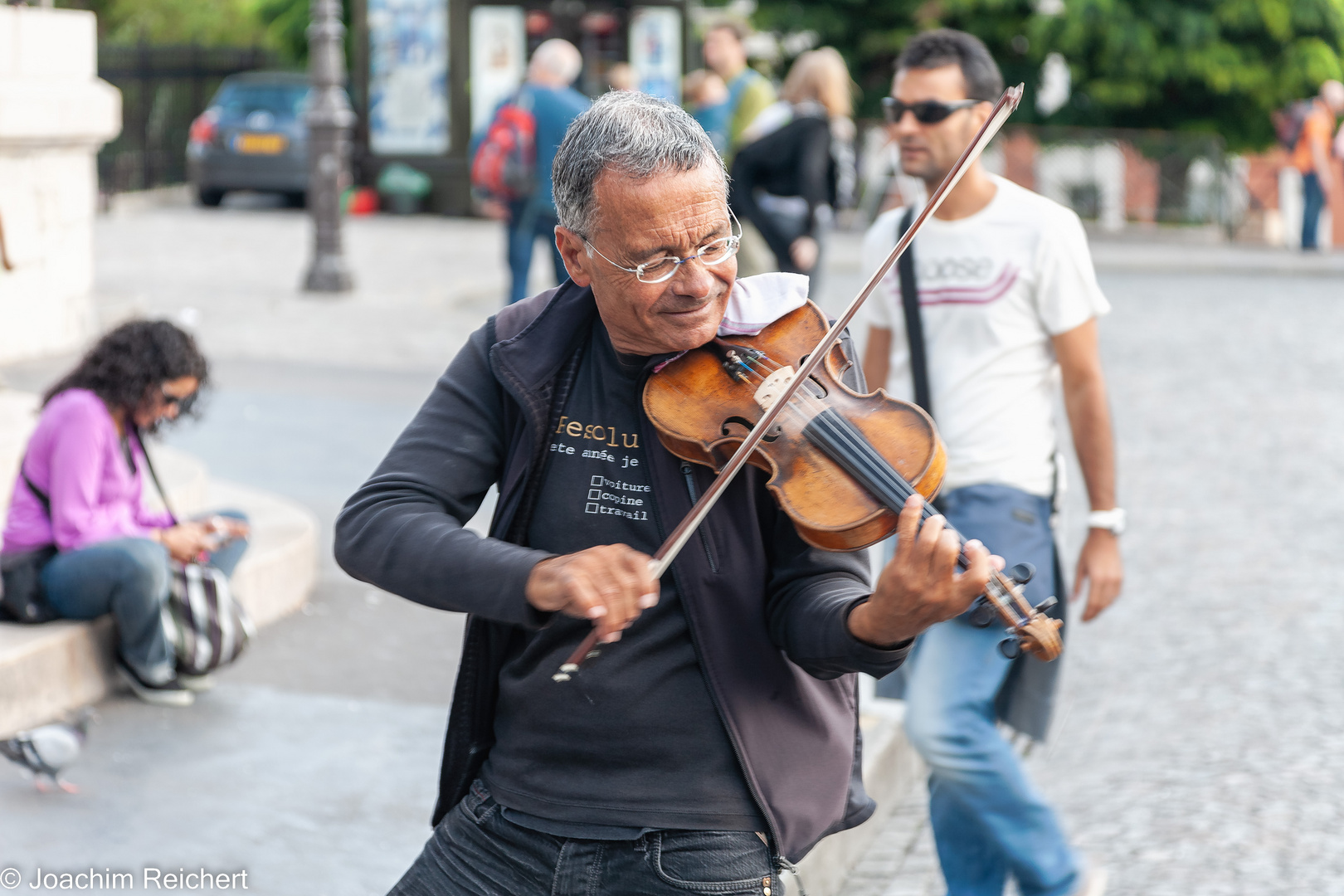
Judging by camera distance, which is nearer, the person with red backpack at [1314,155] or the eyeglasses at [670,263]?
the eyeglasses at [670,263]

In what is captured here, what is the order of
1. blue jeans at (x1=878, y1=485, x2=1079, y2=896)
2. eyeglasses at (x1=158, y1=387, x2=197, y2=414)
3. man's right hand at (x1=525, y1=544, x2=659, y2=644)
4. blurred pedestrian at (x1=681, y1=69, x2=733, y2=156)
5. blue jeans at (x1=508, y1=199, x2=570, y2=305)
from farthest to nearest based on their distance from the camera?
1. blue jeans at (x1=508, y1=199, x2=570, y2=305)
2. blurred pedestrian at (x1=681, y1=69, x2=733, y2=156)
3. eyeglasses at (x1=158, y1=387, x2=197, y2=414)
4. blue jeans at (x1=878, y1=485, x2=1079, y2=896)
5. man's right hand at (x1=525, y1=544, x2=659, y2=644)

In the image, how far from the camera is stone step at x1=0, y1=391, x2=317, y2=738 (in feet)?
13.5

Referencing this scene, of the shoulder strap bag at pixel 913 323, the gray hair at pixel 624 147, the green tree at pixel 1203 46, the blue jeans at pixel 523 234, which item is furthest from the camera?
the green tree at pixel 1203 46

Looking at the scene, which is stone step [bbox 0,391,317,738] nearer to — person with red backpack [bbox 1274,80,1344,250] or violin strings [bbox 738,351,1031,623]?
violin strings [bbox 738,351,1031,623]

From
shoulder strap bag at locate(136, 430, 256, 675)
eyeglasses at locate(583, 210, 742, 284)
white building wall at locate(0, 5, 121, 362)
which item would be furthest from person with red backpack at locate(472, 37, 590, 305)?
eyeglasses at locate(583, 210, 742, 284)

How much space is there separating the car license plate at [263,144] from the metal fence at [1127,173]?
711 cm

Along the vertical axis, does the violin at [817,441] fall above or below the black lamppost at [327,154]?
above

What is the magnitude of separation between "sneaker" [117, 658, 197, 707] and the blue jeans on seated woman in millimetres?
26

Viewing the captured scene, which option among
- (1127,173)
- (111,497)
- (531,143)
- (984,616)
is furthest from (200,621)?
(1127,173)

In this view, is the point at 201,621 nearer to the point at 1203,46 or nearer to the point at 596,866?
the point at 596,866

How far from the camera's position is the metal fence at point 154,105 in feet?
67.7

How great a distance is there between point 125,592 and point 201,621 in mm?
222

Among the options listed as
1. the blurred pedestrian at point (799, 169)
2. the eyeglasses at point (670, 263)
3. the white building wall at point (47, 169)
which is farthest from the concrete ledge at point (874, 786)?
the blurred pedestrian at point (799, 169)

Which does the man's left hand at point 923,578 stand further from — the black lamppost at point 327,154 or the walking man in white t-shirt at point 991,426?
the black lamppost at point 327,154
